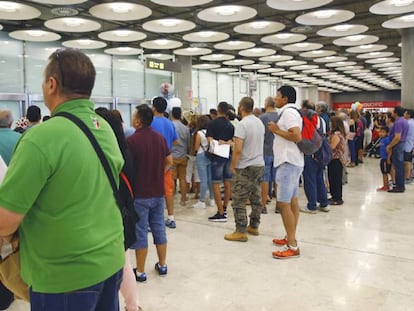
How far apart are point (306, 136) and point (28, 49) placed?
35.4 feet

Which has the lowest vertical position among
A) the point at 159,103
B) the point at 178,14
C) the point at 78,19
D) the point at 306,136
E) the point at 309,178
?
the point at 309,178

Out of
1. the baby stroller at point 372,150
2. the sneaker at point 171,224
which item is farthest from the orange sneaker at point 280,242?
the baby stroller at point 372,150

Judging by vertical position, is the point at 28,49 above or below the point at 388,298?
above

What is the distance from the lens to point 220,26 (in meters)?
11.7

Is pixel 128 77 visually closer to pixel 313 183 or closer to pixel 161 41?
pixel 161 41

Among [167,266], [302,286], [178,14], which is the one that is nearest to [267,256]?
[302,286]

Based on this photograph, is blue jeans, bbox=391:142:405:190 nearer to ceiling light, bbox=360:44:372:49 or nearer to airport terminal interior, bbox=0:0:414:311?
airport terminal interior, bbox=0:0:414:311

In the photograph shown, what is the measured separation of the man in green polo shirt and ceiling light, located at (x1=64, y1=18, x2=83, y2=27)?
763 centimetres

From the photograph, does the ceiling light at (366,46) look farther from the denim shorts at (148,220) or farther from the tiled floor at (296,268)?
the denim shorts at (148,220)

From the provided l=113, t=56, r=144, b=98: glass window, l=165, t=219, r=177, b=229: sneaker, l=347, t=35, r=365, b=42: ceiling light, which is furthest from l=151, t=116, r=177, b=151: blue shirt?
l=113, t=56, r=144, b=98: glass window

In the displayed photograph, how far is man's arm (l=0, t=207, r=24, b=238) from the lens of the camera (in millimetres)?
1110

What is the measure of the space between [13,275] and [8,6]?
702 cm

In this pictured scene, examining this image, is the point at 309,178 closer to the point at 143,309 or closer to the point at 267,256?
the point at 267,256

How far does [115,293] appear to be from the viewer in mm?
1397
